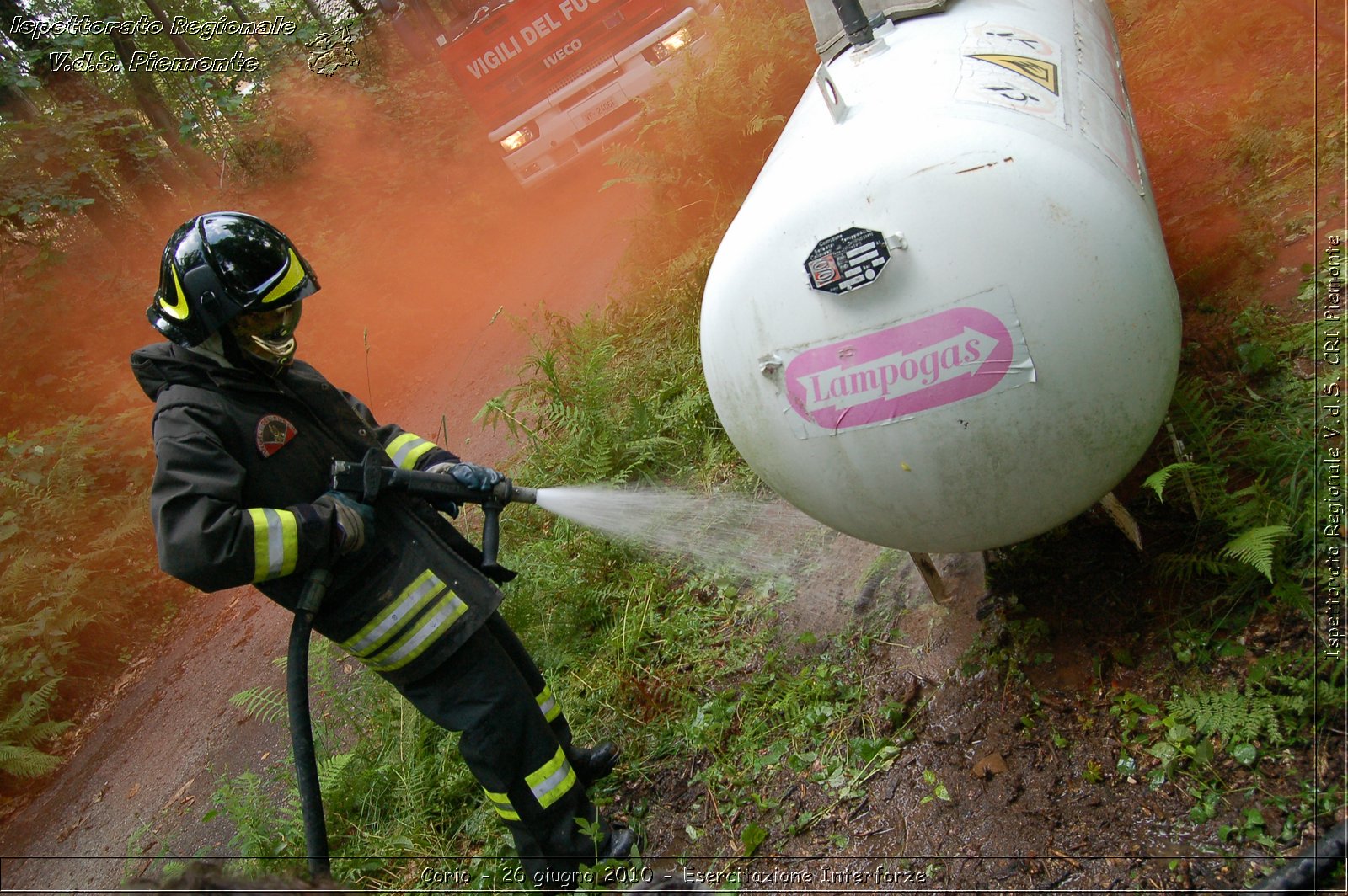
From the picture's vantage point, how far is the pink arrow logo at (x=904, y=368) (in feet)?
7.34

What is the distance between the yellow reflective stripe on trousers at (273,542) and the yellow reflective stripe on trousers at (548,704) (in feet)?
3.98

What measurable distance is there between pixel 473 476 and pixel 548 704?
→ 1034 millimetres

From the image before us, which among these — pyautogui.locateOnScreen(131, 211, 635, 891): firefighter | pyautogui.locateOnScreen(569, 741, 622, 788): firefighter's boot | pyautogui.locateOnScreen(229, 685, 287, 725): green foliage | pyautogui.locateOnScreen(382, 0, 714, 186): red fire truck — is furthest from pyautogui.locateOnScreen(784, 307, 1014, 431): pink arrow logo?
pyautogui.locateOnScreen(382, 0, 714, 186): red fire truck

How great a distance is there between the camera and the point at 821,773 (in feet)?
9.93

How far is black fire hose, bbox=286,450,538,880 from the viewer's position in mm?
2551

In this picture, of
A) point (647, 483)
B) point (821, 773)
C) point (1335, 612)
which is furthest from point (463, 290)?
point (1335, 612)

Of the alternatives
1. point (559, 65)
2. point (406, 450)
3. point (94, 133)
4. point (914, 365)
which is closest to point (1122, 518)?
point (914, 365)

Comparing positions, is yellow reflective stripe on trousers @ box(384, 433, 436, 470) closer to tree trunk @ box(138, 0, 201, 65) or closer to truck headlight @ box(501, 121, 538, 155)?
truck headlight @ box(501, 121, 538, 155)

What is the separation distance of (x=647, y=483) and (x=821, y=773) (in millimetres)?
2304

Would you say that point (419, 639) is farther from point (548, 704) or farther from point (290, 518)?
point (548, 704)

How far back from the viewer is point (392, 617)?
2.85 m

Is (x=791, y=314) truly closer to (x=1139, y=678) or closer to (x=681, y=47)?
(x=1139, y=678)

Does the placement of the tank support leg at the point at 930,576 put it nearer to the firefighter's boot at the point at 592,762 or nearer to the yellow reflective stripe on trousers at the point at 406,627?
the firefighter's boot at the point at 592,762

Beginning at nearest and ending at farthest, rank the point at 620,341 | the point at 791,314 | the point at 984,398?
the point at 984,398 → the point at 791,314 → the point at 620,341
